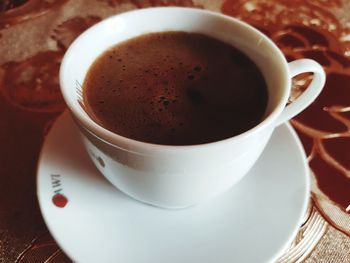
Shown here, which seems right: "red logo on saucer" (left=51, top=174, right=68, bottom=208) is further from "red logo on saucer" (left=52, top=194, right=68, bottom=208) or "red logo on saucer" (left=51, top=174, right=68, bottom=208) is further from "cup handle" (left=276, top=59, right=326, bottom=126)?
"cup handle" (left=276, top=59, right=326, bottom=126)

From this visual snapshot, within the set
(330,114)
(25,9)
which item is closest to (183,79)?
(330,114)

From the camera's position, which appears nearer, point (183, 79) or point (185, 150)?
point (185, 150)

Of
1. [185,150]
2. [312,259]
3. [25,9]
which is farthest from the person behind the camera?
[25,9]

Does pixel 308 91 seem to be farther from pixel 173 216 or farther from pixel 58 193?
pixel 58 193

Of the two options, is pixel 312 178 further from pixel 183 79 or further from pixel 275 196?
pixel 183 79

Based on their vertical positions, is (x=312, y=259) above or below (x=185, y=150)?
below

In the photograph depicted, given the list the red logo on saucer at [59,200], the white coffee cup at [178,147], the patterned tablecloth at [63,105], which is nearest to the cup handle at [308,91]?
the white coffee cup at [178,147]

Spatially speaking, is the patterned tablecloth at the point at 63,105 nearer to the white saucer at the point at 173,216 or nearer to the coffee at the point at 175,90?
the white saucer at the point at 173,216

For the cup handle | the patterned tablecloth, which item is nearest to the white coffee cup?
the cup handle

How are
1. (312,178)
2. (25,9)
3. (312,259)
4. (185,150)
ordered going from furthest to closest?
1. (25,9)
2. (312,178)
3. (312,259)
4. (185,150)
